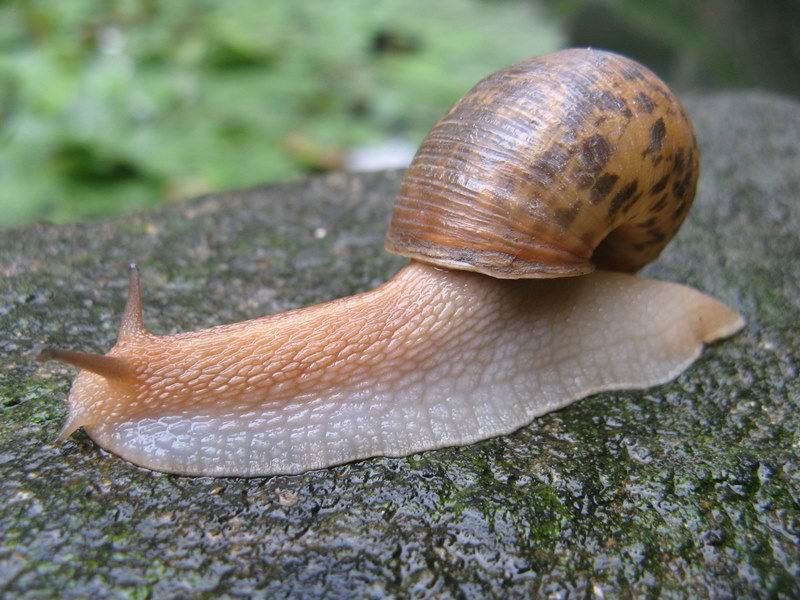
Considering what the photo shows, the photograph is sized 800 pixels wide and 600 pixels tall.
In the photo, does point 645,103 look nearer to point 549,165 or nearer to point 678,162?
point 678,162

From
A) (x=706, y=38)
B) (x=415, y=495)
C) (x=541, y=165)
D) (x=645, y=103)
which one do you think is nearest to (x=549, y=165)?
(x=541, y=165)

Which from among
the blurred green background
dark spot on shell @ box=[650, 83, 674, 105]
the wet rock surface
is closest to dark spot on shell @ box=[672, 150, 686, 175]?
dark spot on shell @ box=[650, 83, 674, 105]

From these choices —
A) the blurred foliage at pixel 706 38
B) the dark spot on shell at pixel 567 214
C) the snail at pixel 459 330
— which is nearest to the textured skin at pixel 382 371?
the snail at pixel 459 330

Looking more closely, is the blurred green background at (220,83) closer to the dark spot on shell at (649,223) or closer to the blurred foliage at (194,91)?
the blurred foliage at (194,91)

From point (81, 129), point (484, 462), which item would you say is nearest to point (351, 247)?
point (484, 462)

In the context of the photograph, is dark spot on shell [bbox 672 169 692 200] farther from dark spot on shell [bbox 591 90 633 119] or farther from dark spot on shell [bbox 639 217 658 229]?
dark spot on shell [bbox 591 90 633 119]
